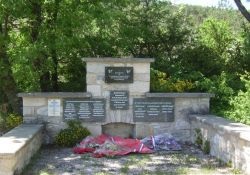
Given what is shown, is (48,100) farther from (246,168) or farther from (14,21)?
(246,168)

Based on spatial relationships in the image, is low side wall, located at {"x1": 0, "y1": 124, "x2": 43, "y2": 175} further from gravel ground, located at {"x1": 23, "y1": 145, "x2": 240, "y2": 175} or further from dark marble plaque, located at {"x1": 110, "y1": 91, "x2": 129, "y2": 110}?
dark marble plaque, located at {"x1": 110, "y1": 91, "x2": 129, "y2": 110}

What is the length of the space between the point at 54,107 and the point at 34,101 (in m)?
0.48

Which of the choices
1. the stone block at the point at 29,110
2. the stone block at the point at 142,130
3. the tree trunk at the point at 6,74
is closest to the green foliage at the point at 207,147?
the stone block at the point at 142,130

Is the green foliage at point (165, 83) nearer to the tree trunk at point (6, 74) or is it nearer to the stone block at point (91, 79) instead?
the stone block at point (91, 79)

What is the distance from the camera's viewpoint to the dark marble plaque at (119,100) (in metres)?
10.8

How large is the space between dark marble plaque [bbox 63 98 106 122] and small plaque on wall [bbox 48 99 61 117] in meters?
0.15

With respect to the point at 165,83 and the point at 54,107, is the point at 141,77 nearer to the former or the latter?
the point at 165,83

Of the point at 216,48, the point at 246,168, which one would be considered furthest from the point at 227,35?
the point at 246,168

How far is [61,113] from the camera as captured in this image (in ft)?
35.0

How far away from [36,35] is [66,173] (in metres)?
5.08

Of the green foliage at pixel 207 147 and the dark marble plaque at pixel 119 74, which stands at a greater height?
the dark marble plaque at pixel 119 74

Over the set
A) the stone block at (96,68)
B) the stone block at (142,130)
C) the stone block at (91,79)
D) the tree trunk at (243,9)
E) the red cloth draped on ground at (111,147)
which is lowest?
the red cloth draped on ground at (111,147)

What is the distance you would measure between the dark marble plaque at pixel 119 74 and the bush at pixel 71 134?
1259 mm

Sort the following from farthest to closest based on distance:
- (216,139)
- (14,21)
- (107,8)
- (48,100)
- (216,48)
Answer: (216,48) → (14,21) → (107,8) → (48,100) → (216,139)
